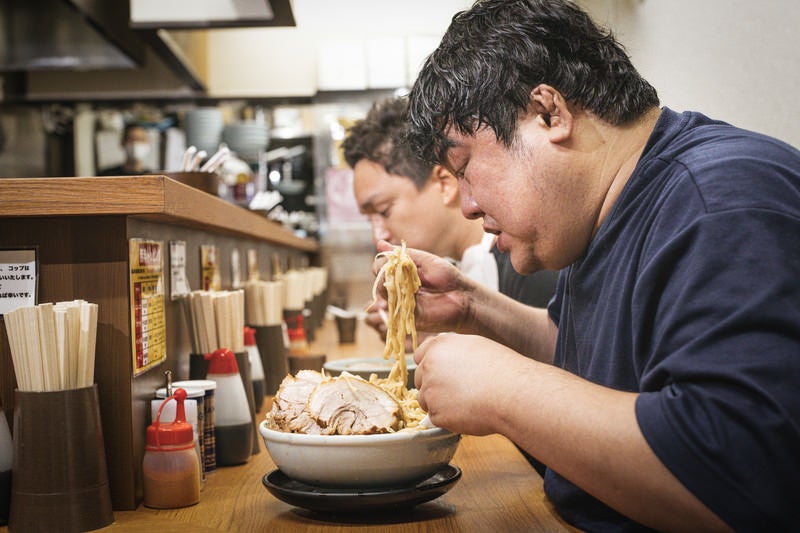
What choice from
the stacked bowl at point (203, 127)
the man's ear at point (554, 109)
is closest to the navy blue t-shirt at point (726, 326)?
the man's ear at point (554, 109)

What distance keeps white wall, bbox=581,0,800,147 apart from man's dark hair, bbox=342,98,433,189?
99cm

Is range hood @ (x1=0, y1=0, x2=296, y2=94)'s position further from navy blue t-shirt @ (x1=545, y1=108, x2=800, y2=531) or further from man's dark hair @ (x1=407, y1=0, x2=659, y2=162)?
navy blue t-shirt @ (x1=545, y1=108, x2=800, y2=531)

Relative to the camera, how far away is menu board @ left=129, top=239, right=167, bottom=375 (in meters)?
1.54

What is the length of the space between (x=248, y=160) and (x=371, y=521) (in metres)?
7.39

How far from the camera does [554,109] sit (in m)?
1.35

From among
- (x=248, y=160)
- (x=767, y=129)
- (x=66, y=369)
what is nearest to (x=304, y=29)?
(x=248, y=160)

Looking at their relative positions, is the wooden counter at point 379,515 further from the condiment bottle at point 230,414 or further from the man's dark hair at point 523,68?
the man's dark hair at point 523,68

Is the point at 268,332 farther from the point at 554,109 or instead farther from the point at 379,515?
the point at 554,109

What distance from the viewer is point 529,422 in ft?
3.65

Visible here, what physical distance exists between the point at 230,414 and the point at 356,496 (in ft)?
1.82

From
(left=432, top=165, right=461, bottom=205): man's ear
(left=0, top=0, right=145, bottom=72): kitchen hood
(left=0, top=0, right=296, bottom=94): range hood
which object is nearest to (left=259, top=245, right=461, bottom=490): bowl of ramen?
(left=432, top=165, right=461, bottom=205): man's ear

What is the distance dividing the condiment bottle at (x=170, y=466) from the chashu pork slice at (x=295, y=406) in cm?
16

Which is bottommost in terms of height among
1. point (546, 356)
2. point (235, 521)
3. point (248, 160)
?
point (235, 521)

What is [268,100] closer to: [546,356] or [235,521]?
[546,356]
